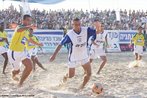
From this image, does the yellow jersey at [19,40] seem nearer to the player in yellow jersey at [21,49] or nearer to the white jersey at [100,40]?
the player in yellow jersey at [21,49]

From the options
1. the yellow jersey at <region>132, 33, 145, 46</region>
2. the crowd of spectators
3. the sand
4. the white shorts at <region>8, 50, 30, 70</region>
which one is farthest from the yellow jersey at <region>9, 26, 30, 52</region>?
the crowd of spectators

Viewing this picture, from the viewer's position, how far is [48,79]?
12.7m

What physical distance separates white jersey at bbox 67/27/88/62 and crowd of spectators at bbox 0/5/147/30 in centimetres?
1749

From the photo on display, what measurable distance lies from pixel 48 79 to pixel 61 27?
16278 mm

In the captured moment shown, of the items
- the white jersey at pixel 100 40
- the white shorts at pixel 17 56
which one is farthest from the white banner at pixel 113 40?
the white shorts at pixel 17 56

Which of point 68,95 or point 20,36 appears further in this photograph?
point 20,36

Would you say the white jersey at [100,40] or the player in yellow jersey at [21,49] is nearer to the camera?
the player in yellow jersey at [21,49]

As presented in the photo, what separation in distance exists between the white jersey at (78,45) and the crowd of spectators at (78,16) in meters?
17.5

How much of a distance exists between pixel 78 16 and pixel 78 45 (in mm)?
21174

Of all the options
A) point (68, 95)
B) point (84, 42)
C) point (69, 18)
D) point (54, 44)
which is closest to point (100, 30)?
point (84, 42)

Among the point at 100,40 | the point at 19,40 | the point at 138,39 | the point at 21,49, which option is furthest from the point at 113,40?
the point at 19,40

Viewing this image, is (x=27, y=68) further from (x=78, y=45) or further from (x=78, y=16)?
(x=78, y=16)

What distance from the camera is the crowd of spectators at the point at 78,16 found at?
1121 inches

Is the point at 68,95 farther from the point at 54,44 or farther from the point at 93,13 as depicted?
the point at 93,13
